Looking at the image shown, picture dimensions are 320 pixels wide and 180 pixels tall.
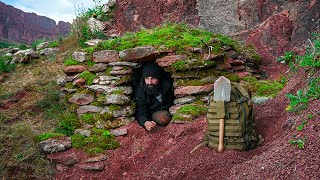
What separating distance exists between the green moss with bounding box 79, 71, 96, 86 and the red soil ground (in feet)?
3.58

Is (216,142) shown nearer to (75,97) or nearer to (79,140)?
(79,140)

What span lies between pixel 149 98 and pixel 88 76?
1.17m

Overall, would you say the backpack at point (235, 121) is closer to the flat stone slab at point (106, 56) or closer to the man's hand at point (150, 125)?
the man's hand at point (150, 125)

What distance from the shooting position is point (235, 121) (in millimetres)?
3359

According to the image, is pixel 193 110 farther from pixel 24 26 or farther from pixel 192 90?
pixel 24 26

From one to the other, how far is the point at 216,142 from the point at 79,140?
2.25 metres

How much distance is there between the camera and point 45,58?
27.7 feet

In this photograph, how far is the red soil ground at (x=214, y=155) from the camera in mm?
2473

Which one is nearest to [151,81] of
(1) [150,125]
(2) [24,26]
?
(1) [150,125]

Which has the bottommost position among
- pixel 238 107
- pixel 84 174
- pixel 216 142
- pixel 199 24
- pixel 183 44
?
pixel 84 174

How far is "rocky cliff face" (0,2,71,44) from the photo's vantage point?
1198 inches

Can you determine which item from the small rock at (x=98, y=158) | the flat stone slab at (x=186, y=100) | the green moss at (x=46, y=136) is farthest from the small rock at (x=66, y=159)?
the flat stone slab at (x=186, y=100)

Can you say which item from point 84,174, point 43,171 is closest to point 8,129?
point 43,171

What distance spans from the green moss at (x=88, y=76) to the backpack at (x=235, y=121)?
2.48m
